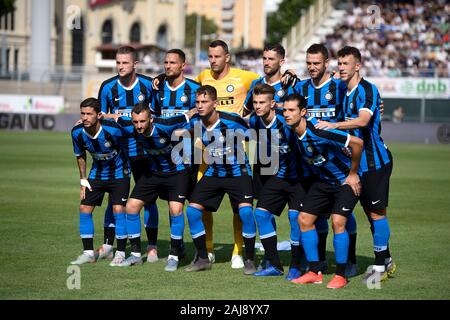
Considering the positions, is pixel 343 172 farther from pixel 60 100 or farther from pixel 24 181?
pixel 60 100

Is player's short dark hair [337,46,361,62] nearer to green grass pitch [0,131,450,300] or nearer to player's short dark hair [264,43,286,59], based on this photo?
player's short dark hair [264,43,286,59]

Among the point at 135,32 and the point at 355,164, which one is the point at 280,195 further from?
the point at 135,32

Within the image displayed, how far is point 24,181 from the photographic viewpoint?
20922 millimetres

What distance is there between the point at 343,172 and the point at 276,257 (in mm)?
1340

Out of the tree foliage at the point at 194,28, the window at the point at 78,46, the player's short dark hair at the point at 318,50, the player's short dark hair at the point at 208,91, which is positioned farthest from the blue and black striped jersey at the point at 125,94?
the tree foliage at the point at 194,28

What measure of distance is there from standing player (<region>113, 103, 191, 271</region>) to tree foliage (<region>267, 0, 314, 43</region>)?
75.8 m

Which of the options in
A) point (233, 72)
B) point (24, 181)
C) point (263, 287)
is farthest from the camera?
point (24, 181)

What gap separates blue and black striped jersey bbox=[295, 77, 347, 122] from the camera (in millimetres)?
10359

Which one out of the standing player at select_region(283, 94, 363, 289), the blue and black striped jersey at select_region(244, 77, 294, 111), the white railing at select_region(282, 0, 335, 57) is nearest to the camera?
the standing player at select_region(283, 94, 363, 289)

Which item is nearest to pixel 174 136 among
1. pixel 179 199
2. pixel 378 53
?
pixel 179 199

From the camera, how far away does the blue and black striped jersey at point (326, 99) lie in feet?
34.0

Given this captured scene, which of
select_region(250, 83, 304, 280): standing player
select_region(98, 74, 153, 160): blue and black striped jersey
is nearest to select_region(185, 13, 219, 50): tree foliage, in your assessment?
select_region(98, 74, 153, 160): blue and black striped jersey

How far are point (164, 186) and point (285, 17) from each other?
8022 centimetres

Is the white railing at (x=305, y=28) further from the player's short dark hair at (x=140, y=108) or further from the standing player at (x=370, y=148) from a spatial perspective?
the standing player at (x=370, y=148)
